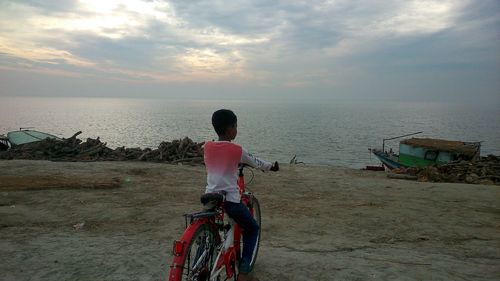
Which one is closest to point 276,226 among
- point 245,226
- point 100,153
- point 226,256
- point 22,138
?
point 245,226

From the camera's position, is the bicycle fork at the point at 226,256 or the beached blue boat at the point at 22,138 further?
the beached blue boat at the point at 22,138

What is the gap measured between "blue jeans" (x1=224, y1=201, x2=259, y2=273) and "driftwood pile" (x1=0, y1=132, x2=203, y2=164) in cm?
1138

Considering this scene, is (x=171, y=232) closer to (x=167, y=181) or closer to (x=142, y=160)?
(x=167, y=181)

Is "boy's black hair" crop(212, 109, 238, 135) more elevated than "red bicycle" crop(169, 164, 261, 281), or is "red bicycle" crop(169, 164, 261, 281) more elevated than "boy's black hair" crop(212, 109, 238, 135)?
"boy's black hair" crop(212, 109, 238, 135)

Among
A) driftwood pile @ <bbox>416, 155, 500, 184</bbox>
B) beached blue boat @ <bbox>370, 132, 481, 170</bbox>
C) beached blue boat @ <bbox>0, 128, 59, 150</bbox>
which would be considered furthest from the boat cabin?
beached blue boat @ <bbox>0, 128, 59, 150</bbox>

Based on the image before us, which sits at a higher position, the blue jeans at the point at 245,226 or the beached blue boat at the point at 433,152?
the blue jeans at the point at 245,226

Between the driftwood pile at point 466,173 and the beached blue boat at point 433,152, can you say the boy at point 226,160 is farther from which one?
the beached blue boat at point 433,152

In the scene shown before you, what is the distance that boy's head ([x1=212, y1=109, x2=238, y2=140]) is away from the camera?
372 cm

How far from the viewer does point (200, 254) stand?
11.3 feet

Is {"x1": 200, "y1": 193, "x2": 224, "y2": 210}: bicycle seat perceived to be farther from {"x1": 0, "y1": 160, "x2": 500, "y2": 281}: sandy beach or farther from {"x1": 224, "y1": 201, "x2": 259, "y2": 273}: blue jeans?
{"x1": 0, "y1": 160, "x2": 500, "y2": 281}: sandy beach

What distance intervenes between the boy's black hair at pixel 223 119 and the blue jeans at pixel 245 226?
79 cm

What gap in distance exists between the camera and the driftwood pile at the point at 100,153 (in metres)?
15.7

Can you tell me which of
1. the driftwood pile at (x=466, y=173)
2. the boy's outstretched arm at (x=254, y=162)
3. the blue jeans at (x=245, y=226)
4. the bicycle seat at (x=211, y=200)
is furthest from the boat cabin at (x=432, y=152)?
the bicycle seat at (x=211, y=200)

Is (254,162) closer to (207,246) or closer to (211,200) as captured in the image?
(211,200)
